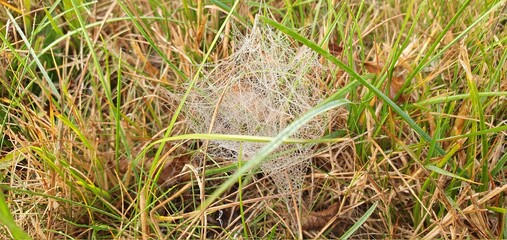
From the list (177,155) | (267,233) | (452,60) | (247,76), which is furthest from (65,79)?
(452,60)

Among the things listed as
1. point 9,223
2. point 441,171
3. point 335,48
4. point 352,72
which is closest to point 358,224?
point 441,171

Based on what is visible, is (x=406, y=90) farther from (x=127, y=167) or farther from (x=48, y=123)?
(x=48, y=123)

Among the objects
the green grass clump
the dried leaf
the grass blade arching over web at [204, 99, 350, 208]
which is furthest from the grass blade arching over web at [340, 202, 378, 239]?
the dried leaf

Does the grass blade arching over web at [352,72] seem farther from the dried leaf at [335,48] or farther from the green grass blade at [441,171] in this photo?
the dried leaf at [335,48]

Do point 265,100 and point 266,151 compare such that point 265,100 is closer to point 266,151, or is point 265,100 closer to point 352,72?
point 352,72

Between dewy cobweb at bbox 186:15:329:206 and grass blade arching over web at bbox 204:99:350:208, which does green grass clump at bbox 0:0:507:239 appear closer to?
dewy cobweb at bbox 186:15:329:206

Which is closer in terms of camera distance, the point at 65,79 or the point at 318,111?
the point at 318,111
